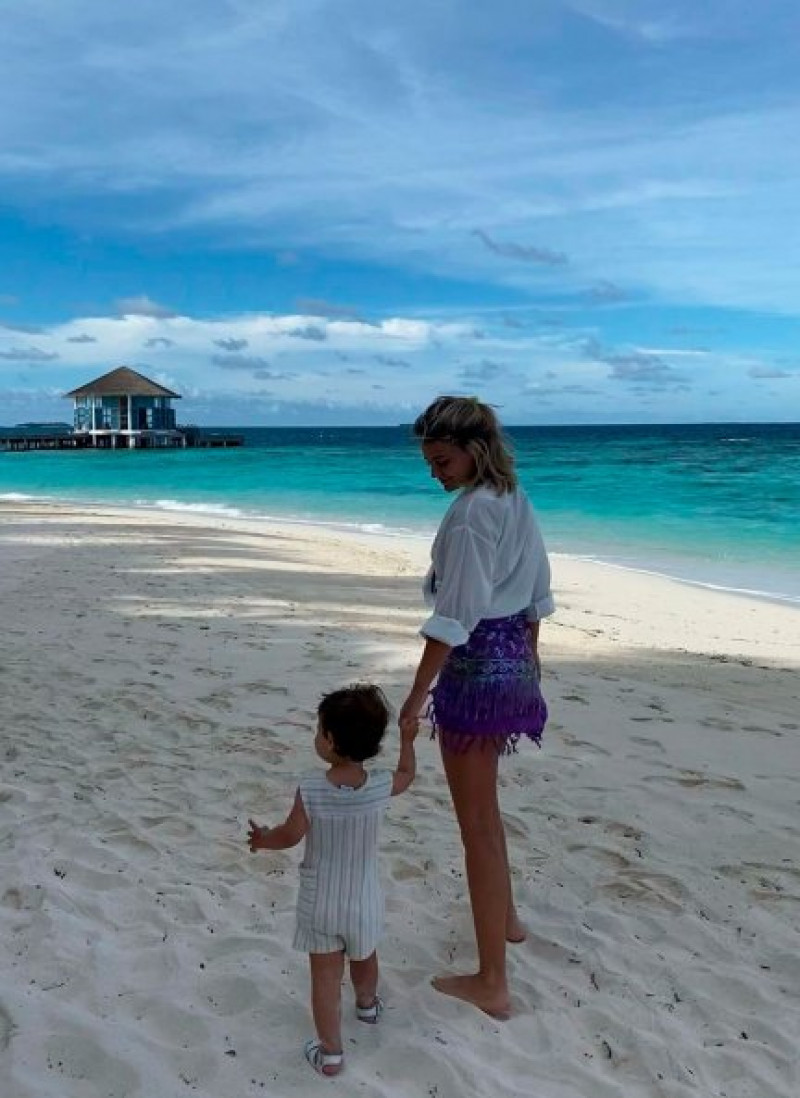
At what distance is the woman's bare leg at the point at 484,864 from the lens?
2988 millimetres

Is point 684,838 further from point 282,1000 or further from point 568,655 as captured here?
point 568,655

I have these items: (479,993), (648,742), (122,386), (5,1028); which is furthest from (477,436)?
(122,386)

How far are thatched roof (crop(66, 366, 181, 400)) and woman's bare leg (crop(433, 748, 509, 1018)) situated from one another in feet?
249

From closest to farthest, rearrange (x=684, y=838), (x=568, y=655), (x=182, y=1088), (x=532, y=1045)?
(x=182, y=1088) → (x=532, y=1045) → (x=684, y=838) → (x=568, y=655)

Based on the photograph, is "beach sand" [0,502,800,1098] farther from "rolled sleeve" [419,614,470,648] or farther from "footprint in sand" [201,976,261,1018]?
"rolled sleeve" [419,614,470,648]

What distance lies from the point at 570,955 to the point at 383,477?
47.4 meters

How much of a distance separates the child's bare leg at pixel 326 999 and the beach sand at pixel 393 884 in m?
0.10

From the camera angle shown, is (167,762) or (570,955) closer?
(570,955)

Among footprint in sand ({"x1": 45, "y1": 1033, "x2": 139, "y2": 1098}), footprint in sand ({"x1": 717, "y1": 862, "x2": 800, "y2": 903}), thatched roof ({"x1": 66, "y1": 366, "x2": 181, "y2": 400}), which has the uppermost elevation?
thatched roof ({"x1": 66, "y1": 366, "x2": 181, "y2": 400})

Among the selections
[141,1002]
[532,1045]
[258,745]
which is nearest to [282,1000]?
[141,1002]

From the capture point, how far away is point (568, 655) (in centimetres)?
867

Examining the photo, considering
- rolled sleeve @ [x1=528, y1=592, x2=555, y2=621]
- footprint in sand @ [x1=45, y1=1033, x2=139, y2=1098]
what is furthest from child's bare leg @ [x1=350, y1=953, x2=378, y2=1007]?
rolled sleeve @ [x1=528, y1=592, x2=555, y2=621]

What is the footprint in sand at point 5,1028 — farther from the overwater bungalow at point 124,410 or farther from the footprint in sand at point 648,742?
the overwater bungalow at point 124,410

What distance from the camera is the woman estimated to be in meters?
2.76
